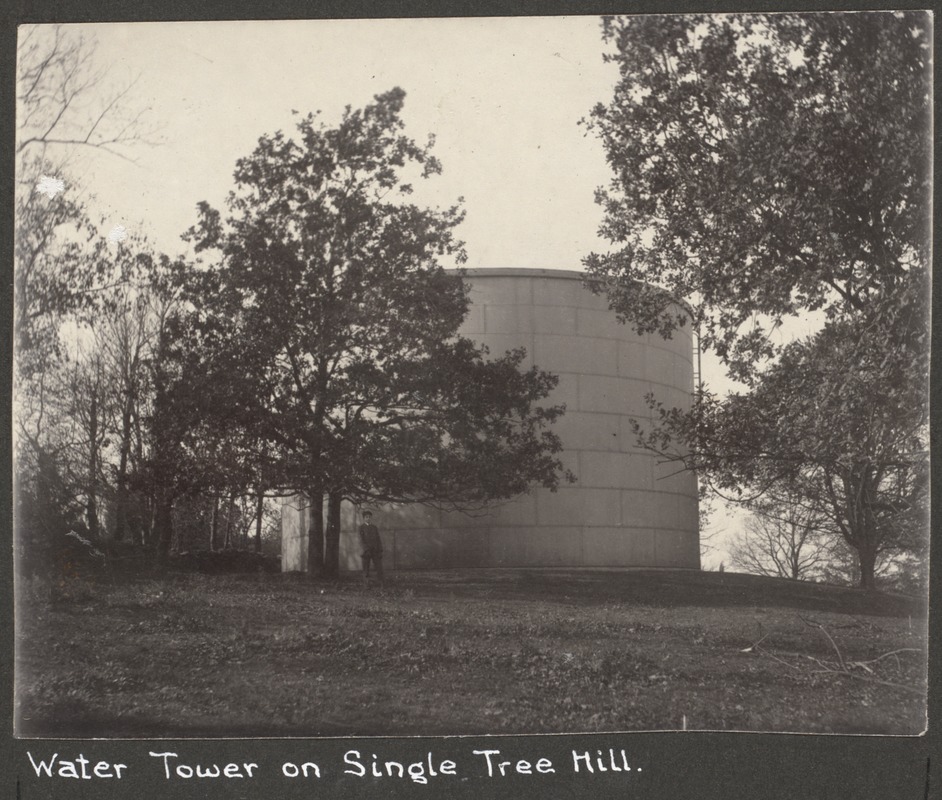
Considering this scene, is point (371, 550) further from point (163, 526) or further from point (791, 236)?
point (791, 236)

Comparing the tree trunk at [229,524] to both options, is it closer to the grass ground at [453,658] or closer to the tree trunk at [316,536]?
the grass ground at [453,658]

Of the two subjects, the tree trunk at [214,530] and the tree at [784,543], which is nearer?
the tree trunk at [214,530]

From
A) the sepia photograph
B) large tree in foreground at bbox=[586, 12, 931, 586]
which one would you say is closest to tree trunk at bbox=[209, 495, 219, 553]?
the sepia photograph

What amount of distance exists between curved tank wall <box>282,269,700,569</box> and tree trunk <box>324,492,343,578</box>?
53mm

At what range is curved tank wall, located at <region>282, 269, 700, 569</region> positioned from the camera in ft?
18.2

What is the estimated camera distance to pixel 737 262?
576 cm

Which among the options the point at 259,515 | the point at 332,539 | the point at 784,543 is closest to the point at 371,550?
the point at 332,539

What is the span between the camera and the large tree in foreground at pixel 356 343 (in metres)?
5.49

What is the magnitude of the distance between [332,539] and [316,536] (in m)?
0.09

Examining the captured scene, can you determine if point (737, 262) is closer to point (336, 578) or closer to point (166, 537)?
point (336, 578)

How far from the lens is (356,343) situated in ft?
18.4

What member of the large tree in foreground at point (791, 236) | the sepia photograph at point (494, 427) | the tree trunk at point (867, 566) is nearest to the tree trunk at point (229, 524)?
the sepia photograph at point (494, 427)
